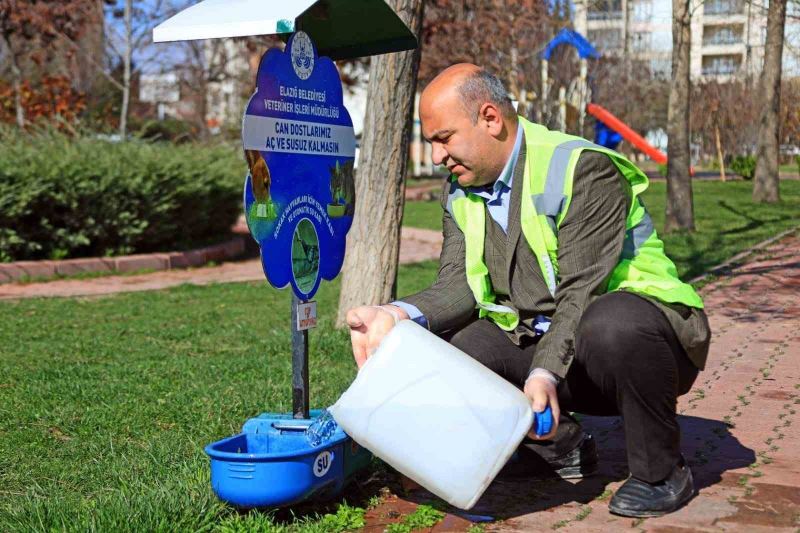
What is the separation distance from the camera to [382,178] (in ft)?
22.7

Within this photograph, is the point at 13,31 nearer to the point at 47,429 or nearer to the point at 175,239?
the point at 175,239

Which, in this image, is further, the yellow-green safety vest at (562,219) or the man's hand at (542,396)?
the yellow-green safety vest at (562,219)

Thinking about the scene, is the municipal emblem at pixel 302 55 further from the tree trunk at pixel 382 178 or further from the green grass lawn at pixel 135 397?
the tree trunk at pixel 382 178

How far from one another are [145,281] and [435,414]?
8.77 m

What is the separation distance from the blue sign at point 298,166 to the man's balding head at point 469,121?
476 mm

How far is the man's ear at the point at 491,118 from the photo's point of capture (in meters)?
3.27

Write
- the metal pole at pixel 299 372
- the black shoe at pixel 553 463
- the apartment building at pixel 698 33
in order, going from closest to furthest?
the metal pole at pixel 299 372, the black shoe at pixel 553 463, the apartment building at pixel 698 33

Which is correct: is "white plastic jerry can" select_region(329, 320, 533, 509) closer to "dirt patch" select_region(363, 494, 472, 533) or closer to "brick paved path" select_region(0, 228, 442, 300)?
"dirt patch" select_region(363, 494, 472, 533)

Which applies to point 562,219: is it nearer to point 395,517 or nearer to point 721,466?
point 395,517

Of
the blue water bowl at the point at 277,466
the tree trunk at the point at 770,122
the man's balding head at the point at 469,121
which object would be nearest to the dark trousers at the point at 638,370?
the man's balding head at the point at 469,121

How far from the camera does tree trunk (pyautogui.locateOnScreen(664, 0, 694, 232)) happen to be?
14.5 meters

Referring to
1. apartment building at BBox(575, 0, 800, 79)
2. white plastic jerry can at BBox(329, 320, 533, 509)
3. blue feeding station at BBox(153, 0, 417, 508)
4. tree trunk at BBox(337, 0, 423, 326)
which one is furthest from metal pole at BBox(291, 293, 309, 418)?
apartment building at BBox(575, 0, 800, 79)

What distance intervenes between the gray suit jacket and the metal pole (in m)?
0.41

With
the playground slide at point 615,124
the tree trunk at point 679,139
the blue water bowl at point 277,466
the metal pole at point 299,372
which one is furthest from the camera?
the playground slide at point 615,124
